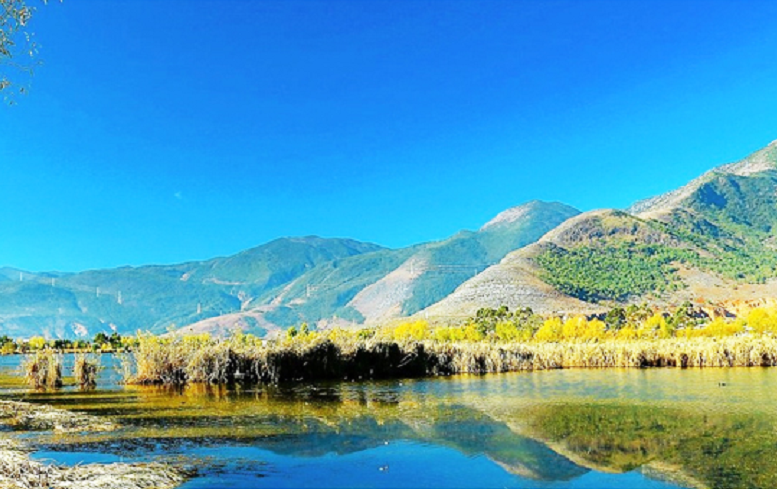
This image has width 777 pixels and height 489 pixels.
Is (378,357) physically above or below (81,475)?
above

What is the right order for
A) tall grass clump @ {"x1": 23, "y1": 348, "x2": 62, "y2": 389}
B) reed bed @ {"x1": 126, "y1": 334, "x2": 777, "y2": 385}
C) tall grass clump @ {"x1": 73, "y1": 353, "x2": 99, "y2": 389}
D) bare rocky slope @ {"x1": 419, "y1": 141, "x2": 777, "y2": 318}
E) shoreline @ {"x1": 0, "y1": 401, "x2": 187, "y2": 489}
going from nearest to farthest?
shoreline @ {"x1": 0, "y1": 401, "x2": 187, "y2": 489} → tall grass clump @ {"x1": 23, "y1": 348, "x2": 62, "y2": 389} → tall grass clump @ {"x1": 73, "y1": 353, "x2": 99, "y2": 389} → reed bed @ {"x1": 126, "y1": 334, "x2": 777, "y2": 385} → bare rocky slope @ {"x1": 419, "y1": 141, "x2": 777, "y2": 318}

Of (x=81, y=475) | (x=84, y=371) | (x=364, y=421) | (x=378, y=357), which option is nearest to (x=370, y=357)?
(x=378, y=357)

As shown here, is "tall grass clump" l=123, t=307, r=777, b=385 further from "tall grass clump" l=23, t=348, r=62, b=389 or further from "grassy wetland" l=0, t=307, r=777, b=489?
"tall grass clump" l=23, t=348, r=62, b=389

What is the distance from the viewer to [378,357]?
105 feet

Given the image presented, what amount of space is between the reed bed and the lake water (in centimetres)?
521

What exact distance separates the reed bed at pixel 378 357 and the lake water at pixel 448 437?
5213 millimetres

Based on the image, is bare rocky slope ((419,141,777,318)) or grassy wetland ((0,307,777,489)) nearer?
grassy wetland ((0,307,777,489))

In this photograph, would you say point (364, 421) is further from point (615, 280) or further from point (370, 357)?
point (615, 280)

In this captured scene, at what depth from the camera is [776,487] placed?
9.17 m

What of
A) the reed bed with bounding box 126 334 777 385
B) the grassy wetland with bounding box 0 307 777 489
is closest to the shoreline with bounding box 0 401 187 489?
the grassy wetland with bounding box 0 307 777 489

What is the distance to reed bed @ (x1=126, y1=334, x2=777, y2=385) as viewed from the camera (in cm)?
2806

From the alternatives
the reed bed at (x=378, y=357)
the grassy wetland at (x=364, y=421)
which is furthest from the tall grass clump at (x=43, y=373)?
the reed bed at (x=378, y=357)

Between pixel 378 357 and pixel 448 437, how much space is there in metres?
19.0

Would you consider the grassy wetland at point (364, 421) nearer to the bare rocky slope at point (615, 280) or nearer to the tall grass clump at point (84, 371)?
the tall grass clump at point (84, 371)
